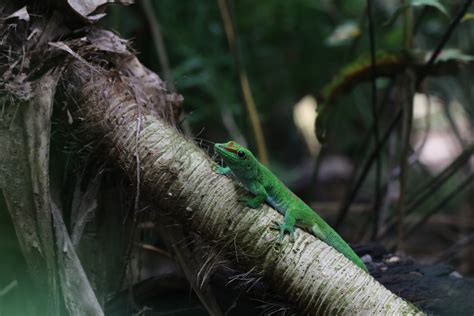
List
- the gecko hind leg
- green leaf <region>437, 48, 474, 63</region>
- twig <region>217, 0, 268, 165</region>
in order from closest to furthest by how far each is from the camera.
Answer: the gecko hind leg
green leaf <region>437, 48, 474, 63</region>
twig <region>217, 0, 268, 165</region>

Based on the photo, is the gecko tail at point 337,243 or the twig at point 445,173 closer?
the gecko tail at point 337,243

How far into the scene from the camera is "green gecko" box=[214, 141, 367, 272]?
290 cm

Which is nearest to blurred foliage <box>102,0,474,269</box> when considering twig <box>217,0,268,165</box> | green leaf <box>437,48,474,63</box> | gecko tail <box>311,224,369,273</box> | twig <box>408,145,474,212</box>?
twig <box>408,145,474,212</box>

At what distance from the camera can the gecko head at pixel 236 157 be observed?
293cm

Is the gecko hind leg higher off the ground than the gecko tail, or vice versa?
the gecko tail

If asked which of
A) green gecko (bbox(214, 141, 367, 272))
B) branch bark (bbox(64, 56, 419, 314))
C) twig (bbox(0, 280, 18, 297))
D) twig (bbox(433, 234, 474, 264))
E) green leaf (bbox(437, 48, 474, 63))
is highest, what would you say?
green leaf (bbox(437, 48, 474, 63))

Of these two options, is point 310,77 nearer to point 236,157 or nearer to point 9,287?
point 236,157

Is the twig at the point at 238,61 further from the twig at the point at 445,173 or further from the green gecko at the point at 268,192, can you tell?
the green gecko at the point at 268,192

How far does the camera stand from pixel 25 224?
255 centimetres

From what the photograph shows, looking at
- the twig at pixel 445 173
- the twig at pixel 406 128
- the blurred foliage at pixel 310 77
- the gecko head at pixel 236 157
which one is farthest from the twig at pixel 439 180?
the gecko head at pixel 236 157

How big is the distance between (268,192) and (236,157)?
1.02 feet

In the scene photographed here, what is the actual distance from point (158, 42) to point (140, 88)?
217 cm

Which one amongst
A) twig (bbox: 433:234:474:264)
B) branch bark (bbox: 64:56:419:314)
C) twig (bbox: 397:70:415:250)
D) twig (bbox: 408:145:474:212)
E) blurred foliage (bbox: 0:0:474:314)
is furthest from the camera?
blurred foliage (bbox: 0:0:474:314)

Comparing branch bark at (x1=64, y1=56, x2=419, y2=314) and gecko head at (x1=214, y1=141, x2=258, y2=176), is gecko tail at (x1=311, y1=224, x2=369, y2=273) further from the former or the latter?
gecko head at (x1=214, y1=141, x2=258, y2=176)
